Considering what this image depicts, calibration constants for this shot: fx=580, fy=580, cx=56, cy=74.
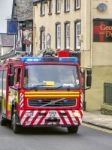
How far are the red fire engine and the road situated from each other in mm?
479

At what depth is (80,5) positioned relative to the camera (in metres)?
40.0

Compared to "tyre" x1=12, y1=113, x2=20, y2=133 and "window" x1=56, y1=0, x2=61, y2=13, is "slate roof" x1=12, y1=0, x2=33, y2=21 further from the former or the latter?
"tyre" x1=12, y1=113, x2=20, y2=133

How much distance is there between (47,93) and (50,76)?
64cm

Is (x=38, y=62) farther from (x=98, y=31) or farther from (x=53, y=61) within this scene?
(x=98, y=31)

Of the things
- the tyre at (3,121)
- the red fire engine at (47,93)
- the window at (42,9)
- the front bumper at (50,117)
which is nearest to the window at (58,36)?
the window at (42,9)

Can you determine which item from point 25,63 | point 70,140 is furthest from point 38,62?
point 70,140

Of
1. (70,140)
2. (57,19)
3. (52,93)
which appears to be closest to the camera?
(70,140)

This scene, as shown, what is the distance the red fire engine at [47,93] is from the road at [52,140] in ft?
1.57

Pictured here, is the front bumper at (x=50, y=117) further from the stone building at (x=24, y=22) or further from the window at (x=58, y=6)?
the stone building at (x=24, y=22)

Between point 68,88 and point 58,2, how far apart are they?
84.1 feet

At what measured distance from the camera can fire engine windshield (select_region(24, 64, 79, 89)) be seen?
19234mm

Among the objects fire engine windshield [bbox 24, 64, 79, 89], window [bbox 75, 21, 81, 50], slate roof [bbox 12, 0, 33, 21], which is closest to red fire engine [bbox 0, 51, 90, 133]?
fire engine windshield [bbox 24, 64, 79, 89]

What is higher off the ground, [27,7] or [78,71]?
[27,7]

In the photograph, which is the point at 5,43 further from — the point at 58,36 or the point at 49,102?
the point at 49,102
